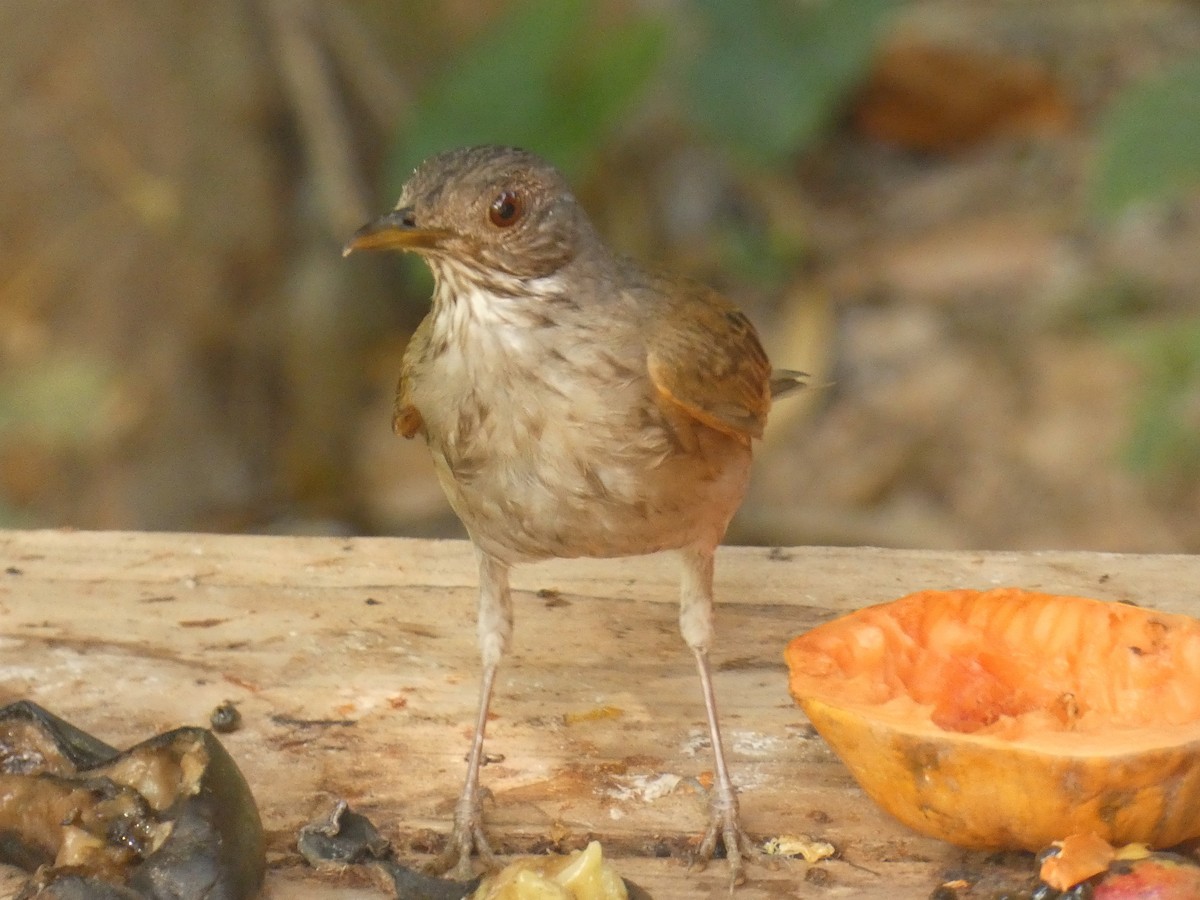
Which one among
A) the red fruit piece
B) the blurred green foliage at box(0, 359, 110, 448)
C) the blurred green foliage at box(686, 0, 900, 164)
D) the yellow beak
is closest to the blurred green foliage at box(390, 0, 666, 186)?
the blurred green foliage at box(686, 0, 900, 164)

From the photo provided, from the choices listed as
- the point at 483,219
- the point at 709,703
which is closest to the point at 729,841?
the point at 709,703

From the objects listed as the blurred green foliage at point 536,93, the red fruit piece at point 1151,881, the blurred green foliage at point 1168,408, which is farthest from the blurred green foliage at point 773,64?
the red fruit piece at point 1151,881

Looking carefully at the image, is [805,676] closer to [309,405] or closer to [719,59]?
[719,59]

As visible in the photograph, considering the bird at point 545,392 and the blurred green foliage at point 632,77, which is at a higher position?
the blurred green foliage at point 632,77

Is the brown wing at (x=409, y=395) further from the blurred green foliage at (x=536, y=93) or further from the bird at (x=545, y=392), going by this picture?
the blurred green foliage at (x=536, y=93)

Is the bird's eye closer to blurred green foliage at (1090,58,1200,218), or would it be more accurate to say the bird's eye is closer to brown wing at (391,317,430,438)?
brown wing at (391,317,430,438)

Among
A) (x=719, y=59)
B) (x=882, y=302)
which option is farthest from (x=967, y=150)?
(x=719, y=59)
